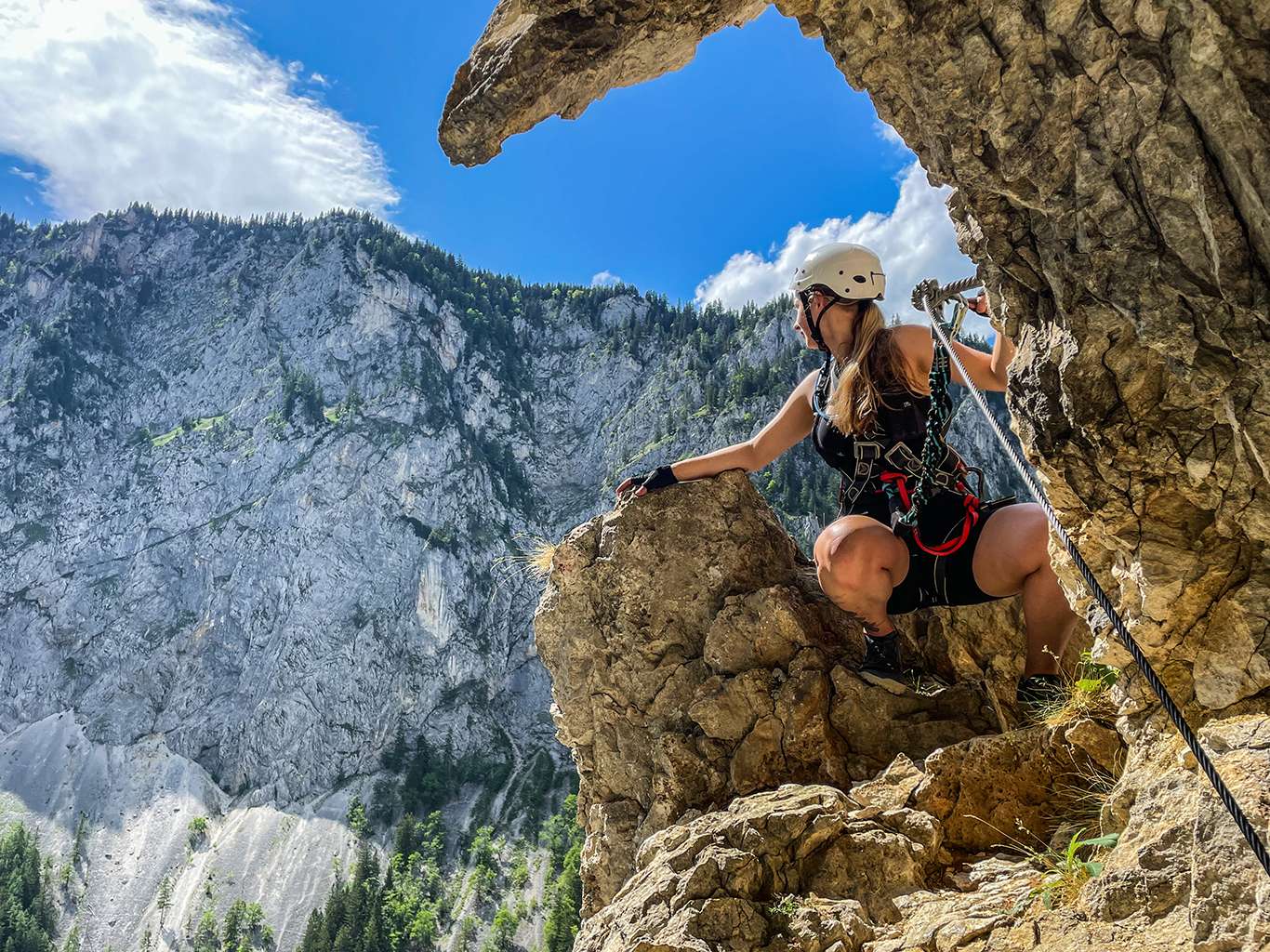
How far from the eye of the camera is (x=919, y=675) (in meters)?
4.94

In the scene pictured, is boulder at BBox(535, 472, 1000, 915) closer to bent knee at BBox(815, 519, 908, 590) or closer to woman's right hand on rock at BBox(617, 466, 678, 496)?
woman's right hand on rock at BBox(617, 466, 678, 496)

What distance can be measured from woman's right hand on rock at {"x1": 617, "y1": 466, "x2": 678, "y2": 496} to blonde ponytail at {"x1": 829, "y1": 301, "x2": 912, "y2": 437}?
159 centimetres

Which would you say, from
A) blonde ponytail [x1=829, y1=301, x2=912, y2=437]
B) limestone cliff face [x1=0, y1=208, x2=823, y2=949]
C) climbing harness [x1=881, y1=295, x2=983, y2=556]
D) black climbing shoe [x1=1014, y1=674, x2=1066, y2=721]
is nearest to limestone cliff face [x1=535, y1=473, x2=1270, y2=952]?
black climbing shoe [x1=1014, y1=674, x2=1066, y2=721]

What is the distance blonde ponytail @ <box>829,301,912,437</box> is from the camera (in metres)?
4.28

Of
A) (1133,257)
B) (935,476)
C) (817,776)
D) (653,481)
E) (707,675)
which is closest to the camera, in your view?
(1133,257)

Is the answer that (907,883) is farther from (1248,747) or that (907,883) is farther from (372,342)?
(372,342)

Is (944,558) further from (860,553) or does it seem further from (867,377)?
(867,377)

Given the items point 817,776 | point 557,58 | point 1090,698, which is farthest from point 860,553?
point 557,58

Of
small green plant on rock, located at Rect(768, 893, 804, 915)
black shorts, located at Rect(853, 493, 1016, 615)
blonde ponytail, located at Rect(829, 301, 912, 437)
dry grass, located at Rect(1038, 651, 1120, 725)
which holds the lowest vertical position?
small green plant on rock, located at Rect(768, 893, 804, 915)

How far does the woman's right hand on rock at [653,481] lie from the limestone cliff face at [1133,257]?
2.88 m

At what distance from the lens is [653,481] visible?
562 centimetres

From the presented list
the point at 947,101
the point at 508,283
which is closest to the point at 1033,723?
the point at 947,101

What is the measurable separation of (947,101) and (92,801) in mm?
107681

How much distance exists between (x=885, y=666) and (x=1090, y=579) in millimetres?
2369
